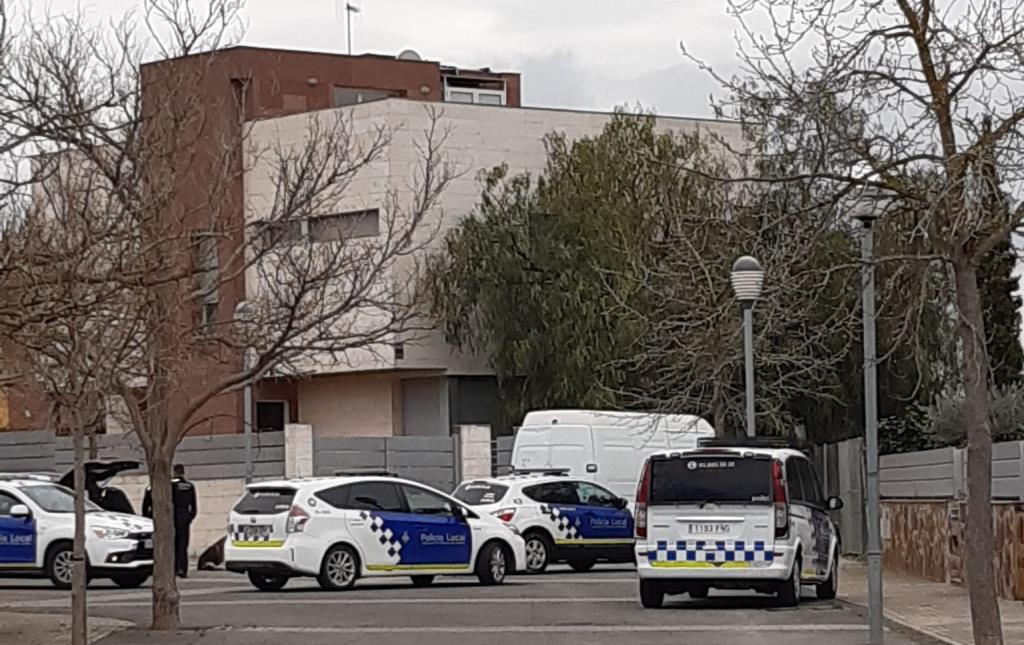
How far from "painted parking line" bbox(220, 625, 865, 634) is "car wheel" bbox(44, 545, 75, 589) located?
760 centimetres

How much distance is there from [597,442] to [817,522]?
11.1m

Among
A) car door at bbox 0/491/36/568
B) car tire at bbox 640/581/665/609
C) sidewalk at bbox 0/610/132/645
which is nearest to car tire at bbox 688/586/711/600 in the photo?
car tire at bbox 640/581/665/609

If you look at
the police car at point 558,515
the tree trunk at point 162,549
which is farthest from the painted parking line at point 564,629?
the police car at point 558,515

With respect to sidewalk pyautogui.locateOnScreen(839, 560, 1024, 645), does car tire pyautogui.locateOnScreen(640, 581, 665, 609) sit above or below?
above

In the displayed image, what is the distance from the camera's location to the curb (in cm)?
1727

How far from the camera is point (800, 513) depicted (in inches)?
846

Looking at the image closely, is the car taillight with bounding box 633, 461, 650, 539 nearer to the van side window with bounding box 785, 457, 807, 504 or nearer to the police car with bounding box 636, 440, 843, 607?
the police car with bounding box 636, 440, 843, 607

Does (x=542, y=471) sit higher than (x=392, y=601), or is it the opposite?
(x=542, y=471)

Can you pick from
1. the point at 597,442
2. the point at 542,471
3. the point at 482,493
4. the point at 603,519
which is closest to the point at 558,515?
the point at 603,519

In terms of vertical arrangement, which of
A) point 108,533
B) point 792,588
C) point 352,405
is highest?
point 352,405

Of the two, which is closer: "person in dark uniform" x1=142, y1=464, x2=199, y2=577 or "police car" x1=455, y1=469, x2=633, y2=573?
"person in dark uniform" x1=142, y1=464, x2=199, y2=577

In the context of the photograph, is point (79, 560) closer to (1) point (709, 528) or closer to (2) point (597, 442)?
(1) point (709, 528)

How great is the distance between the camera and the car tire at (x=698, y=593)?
21266 millimetres

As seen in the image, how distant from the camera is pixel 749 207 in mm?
15430
